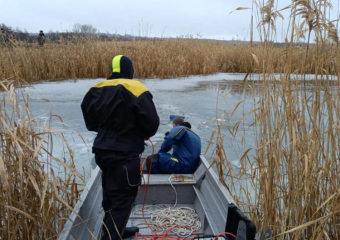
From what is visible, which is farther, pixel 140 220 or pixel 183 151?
pixel 183 151

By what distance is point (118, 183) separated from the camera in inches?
81.2

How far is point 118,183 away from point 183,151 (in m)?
1.19

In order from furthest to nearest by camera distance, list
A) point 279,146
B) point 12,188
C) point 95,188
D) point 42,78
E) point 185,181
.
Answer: point 42,78 → point 185,181 → point 95,188 → point 279,146 → point 12,188

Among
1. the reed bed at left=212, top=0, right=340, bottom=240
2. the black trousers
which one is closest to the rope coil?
the black trousers

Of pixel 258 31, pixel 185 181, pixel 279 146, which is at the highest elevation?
pixel 258 31

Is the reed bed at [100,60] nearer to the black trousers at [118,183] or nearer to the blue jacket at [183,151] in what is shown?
the blue jacket at [183,151]

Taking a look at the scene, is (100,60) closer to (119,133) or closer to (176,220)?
(176,220)

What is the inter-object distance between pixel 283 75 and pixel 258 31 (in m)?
0.31

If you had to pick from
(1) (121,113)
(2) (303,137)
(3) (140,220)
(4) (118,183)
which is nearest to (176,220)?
(3) (140,220)

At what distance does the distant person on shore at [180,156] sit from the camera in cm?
307

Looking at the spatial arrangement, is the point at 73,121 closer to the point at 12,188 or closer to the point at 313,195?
the point at 12,188

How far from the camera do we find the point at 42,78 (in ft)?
27.9

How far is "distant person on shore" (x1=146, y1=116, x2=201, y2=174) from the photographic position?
3.07m

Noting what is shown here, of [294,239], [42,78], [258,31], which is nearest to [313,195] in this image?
[294,239]
